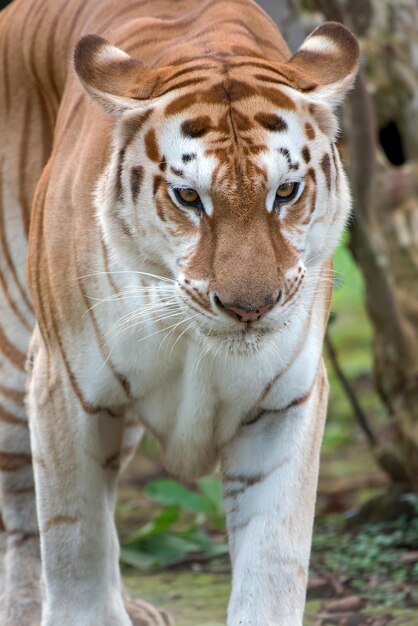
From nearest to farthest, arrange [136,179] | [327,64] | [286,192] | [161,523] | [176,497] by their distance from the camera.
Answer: [286,192]
[136,179]
[327,64]
[161,523]
[176,497]

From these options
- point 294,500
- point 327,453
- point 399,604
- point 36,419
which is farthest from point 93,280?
point 327,453

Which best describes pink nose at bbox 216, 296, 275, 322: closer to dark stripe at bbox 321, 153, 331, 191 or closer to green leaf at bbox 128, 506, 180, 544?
dark stripe at bbox 321, 153, 331, 191

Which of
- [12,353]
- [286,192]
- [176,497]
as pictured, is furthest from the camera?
[176,497]

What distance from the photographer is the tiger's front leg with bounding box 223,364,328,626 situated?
323 centimetres

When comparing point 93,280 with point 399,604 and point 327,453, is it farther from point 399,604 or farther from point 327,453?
point 327,453

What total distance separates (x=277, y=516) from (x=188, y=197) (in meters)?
0.81

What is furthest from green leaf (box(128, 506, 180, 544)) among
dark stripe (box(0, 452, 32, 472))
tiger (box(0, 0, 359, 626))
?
tiger (box(0, 0, 359, 626))

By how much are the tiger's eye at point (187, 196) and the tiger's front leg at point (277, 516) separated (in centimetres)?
61

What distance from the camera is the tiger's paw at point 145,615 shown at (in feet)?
13.8

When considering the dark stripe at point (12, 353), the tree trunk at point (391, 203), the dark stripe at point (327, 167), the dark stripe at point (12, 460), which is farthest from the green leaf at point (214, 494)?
the dark stripe at point (327, 167)

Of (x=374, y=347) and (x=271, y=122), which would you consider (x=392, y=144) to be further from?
(x=271, y=122)

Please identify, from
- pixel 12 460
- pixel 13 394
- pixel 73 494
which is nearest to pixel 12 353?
pixel 13 394

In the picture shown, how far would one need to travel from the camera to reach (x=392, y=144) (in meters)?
5.85

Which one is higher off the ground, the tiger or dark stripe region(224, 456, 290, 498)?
the tiger
